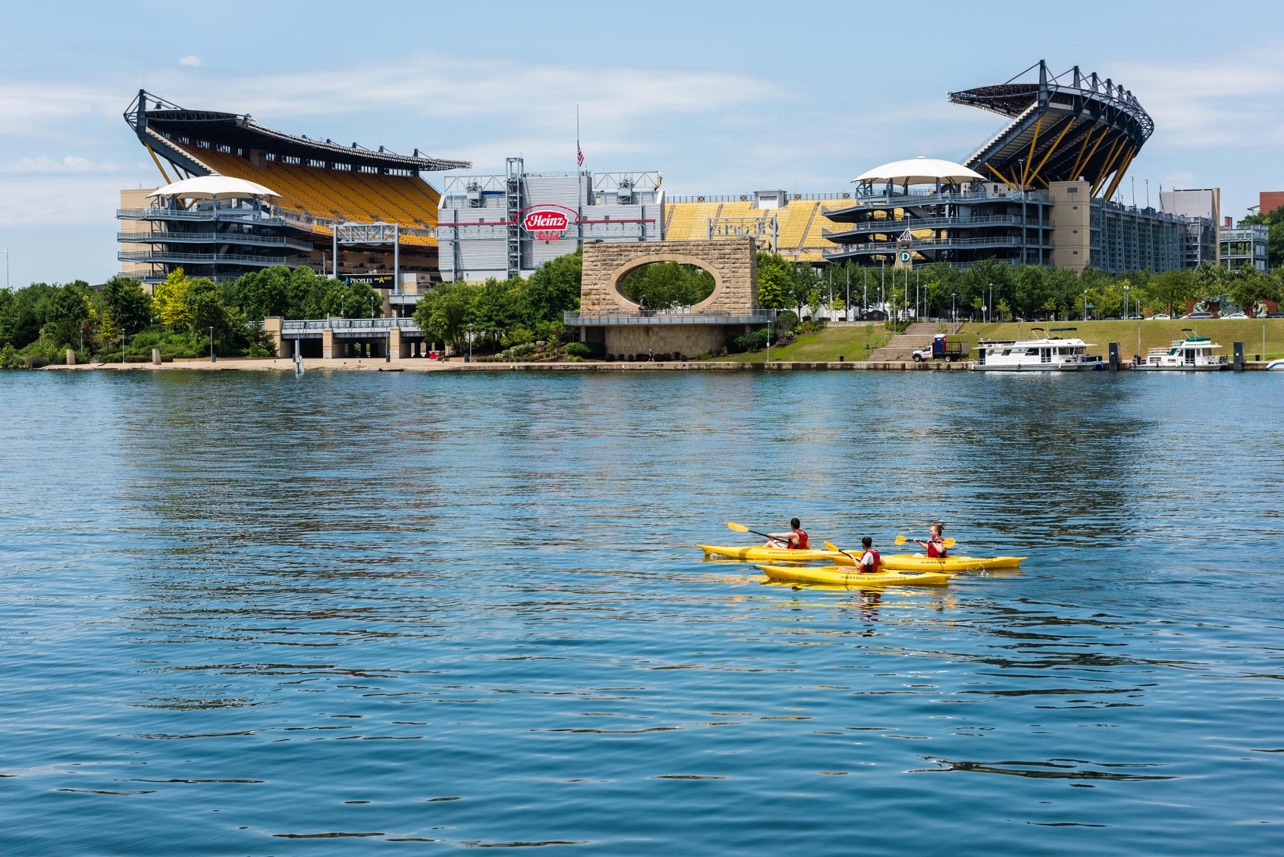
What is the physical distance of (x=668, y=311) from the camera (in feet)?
625

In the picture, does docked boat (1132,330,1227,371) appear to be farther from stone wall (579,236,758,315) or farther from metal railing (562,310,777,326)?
stone wall (579,236,758,315)

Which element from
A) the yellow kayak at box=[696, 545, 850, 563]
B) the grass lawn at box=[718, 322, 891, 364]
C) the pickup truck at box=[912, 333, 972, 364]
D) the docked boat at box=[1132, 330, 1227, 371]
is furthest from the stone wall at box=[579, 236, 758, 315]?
the yellow kayak at box=[696, 545, 850, 563]

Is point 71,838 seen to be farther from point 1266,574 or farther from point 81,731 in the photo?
point 1266,574

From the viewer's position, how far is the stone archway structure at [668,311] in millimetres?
187000

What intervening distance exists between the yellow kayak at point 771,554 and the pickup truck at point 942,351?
132806 mm

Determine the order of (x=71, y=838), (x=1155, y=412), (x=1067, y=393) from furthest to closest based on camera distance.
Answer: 1. (x=1067, y=393)
2. (x=1155, y=412)
3. (x=71, y=838)

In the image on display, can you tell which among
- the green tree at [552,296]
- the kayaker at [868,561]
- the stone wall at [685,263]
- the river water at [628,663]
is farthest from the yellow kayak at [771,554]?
the green tree at [552,296]

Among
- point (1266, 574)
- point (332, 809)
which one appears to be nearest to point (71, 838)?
point (332, 809)

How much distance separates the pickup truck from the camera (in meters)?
171

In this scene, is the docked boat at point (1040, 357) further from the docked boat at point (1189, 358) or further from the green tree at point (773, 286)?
the green tree at point (773, 286)

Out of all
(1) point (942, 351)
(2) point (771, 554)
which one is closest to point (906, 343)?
(1) point (942, 351)

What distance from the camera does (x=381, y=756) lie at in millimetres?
22531

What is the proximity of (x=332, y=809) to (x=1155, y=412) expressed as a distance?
84.1 meters

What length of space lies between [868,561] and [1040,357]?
130751 millimetres
